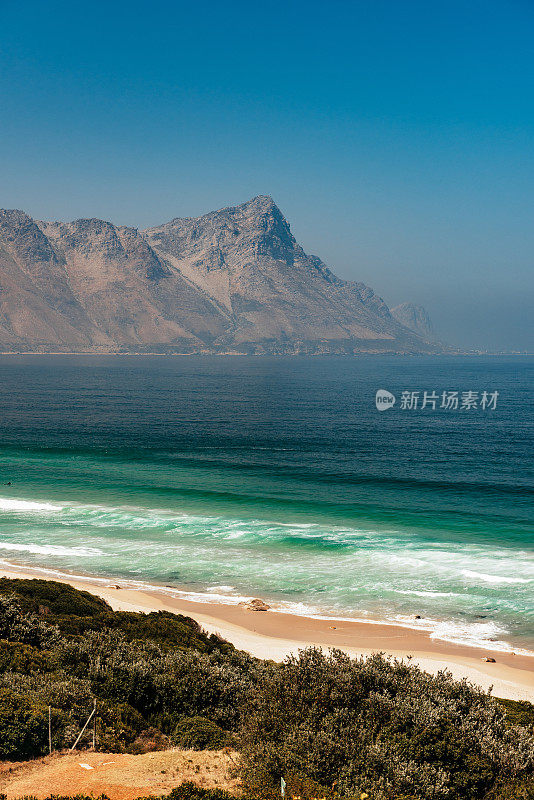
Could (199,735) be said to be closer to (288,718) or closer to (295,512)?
(288,718)

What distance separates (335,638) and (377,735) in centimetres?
1564

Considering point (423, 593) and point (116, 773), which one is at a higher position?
point (116, 773)

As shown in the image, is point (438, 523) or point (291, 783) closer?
point (291, 783)

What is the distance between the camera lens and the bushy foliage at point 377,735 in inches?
400

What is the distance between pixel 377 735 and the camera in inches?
438

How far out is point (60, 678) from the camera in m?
15.3

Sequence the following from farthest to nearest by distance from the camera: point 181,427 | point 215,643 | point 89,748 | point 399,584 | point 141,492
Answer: point 181,427 → point 141,492 → point 399,584 → point 215,643 → point 89,748

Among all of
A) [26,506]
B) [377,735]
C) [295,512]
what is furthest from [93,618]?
[26,506]

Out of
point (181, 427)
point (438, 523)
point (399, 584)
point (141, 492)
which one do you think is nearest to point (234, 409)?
point (181, 427)

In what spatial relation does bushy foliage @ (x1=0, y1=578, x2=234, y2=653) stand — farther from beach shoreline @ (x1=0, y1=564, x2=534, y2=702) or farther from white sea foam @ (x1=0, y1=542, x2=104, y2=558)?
white sea foam @ (x1=0, y1=542, x2=104, y2=558)

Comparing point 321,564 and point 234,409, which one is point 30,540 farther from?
point 234,409

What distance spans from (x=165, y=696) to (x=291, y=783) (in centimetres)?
601

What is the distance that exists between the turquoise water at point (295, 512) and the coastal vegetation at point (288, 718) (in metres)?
15.1

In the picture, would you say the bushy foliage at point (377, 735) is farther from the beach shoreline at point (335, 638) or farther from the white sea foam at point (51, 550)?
the white sea foam at point (51, 550)
